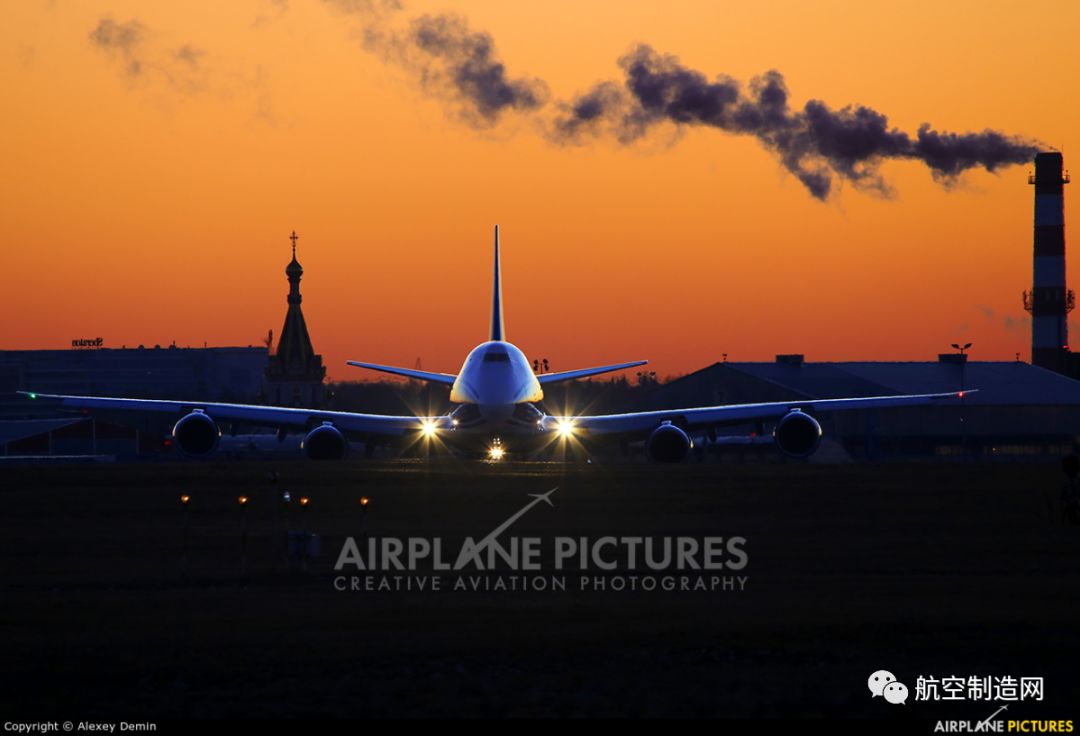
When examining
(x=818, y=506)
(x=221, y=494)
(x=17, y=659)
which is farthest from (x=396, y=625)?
(x=221, y=494)

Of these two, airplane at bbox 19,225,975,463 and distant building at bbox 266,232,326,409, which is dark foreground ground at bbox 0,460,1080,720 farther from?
distant building at bbox 266,232,326,409

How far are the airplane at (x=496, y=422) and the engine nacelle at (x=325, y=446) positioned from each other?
4 cm

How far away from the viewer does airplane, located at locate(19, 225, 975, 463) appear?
59656 millimetres

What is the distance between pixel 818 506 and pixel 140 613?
2168 centimetres

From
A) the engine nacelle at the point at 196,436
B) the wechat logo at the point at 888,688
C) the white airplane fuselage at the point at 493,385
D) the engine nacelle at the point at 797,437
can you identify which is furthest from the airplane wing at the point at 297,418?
Result: the wechat logo at the point at 888,688

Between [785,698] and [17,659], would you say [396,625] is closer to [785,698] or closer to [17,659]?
[17,659]

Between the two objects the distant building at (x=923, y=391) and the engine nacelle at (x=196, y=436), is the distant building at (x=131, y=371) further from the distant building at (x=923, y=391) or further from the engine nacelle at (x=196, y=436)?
the engine nacelle at (x=196, y=436)

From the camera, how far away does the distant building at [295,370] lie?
177 meters

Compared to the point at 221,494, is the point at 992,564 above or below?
below

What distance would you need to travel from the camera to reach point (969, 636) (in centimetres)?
1830

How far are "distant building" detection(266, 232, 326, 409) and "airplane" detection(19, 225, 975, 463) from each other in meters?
106

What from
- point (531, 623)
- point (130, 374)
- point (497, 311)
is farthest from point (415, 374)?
point (130, 374)

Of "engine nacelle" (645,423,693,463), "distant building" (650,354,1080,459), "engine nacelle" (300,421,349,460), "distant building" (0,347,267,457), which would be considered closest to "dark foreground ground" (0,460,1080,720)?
"engine nacelle" (300,421,349,460)

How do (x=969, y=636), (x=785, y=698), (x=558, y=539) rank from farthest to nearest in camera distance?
(x=558, y=539) → (x=969, y=636) → (x=785, y=698)
